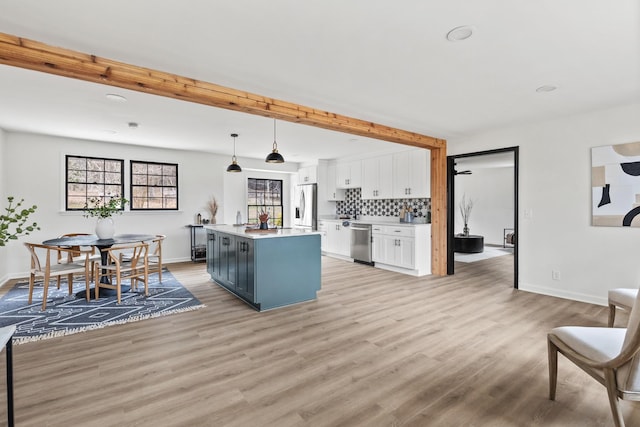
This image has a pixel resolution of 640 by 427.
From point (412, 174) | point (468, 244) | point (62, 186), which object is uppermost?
point (412, 174)

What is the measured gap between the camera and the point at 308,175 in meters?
8.19

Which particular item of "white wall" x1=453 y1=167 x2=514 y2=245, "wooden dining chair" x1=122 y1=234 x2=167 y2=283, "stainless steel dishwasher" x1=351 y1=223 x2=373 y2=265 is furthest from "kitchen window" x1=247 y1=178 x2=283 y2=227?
"white wall" x1=453 y1=167 x2=514 y2=245

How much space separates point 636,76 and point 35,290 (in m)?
7.67

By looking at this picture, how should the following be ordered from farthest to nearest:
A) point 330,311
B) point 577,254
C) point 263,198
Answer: point 263,198, point 577,254, point 330,311

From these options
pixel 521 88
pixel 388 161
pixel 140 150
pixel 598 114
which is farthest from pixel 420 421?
pixel 140 150

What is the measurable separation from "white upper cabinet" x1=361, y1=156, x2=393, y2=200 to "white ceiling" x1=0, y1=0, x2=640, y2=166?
222cm

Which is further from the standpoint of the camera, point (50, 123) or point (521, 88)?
point (50, 123)

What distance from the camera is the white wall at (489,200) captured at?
9.41 metres

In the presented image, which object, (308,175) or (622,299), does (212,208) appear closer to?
(308,175)

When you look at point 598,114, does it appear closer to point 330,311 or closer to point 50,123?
point 330,311

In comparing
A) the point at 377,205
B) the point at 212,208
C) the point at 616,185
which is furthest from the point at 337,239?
the point at 616,185

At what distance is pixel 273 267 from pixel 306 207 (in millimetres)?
4455

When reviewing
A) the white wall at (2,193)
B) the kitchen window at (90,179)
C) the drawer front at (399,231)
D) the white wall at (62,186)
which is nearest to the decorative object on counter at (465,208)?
the drawer front at (399,231)

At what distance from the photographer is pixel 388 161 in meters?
6.54
